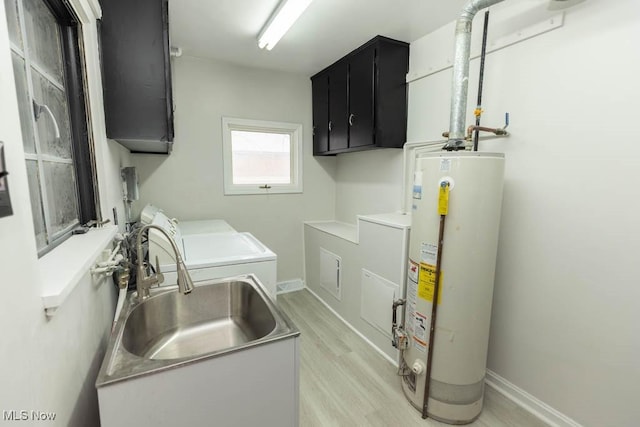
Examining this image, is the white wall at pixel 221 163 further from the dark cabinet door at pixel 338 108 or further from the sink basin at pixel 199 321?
the sink basin at pixel 199 321

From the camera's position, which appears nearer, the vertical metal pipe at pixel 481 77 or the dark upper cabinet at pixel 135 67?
the dark upper cabinet at pixel 135 67

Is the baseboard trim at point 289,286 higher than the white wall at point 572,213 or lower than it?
lower

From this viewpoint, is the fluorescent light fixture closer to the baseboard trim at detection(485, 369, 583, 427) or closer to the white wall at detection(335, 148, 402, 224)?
the white wall at detection(335, 148, 402, 224)

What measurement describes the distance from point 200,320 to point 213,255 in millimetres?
520

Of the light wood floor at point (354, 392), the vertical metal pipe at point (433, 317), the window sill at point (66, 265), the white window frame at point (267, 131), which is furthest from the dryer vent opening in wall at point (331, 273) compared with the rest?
the window sill at point (66, 265)

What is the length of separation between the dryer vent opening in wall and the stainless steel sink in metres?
1.44

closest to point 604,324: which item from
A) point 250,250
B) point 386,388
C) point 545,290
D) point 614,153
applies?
point 545,290

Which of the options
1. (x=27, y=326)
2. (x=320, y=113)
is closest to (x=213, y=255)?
(x=27, y=326)

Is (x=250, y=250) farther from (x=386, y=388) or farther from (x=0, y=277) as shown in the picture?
(x=0, y=277)

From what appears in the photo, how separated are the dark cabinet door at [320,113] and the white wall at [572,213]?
152cm

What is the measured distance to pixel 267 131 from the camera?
3.28 metres

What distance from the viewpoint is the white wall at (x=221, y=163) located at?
2818 millimetres

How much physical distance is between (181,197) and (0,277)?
2550 millimetres

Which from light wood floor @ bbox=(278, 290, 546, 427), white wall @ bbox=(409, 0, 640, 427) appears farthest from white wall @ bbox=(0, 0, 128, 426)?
white wall @ bbox=(409, 0, 640, 427)
